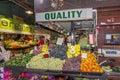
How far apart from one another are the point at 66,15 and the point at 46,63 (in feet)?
8.80

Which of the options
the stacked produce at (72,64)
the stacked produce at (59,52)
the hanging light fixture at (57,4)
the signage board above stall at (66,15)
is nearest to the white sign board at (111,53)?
the signage board above stall at (66,15)

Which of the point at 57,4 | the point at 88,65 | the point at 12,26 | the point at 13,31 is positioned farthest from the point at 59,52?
the point at 13,31

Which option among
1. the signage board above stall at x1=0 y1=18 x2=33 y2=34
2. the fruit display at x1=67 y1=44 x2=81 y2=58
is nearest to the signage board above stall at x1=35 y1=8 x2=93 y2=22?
the fruit display at x1=67 y1=44 x2=81 y2=58

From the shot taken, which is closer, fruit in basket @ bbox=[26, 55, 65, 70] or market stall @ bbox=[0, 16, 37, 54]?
fruit in basket @ bbox=[26, 55, 65, 70]

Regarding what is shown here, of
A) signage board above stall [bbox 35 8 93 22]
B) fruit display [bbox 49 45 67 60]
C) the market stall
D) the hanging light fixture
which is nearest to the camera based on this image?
fruit display [bbox 49 45 67 60]

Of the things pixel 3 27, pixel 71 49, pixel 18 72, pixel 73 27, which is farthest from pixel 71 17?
pixel 3 27

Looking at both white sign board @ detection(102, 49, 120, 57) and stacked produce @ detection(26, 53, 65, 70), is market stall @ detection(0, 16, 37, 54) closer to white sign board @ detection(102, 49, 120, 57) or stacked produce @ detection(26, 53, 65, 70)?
white sign board @ detection(102, 49, 120, 57)

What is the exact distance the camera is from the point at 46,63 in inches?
115

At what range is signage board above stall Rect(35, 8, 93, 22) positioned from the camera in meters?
5.13

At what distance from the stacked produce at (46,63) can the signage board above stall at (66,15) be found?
95.0 inches

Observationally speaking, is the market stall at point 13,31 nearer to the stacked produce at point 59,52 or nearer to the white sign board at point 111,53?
the white sign board at point 111,53

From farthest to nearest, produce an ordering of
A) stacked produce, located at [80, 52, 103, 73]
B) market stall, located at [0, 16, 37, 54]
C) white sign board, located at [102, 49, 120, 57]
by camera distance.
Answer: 1. market stall, located at [0, 16, 37, 54]
2. white sign board, located at [102, 49, 120, 57]
3. stacked produce, located at [80, 52, 103, 73]

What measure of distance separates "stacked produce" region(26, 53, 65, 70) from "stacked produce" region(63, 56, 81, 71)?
0.07m

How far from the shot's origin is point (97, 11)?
18.3 ft
